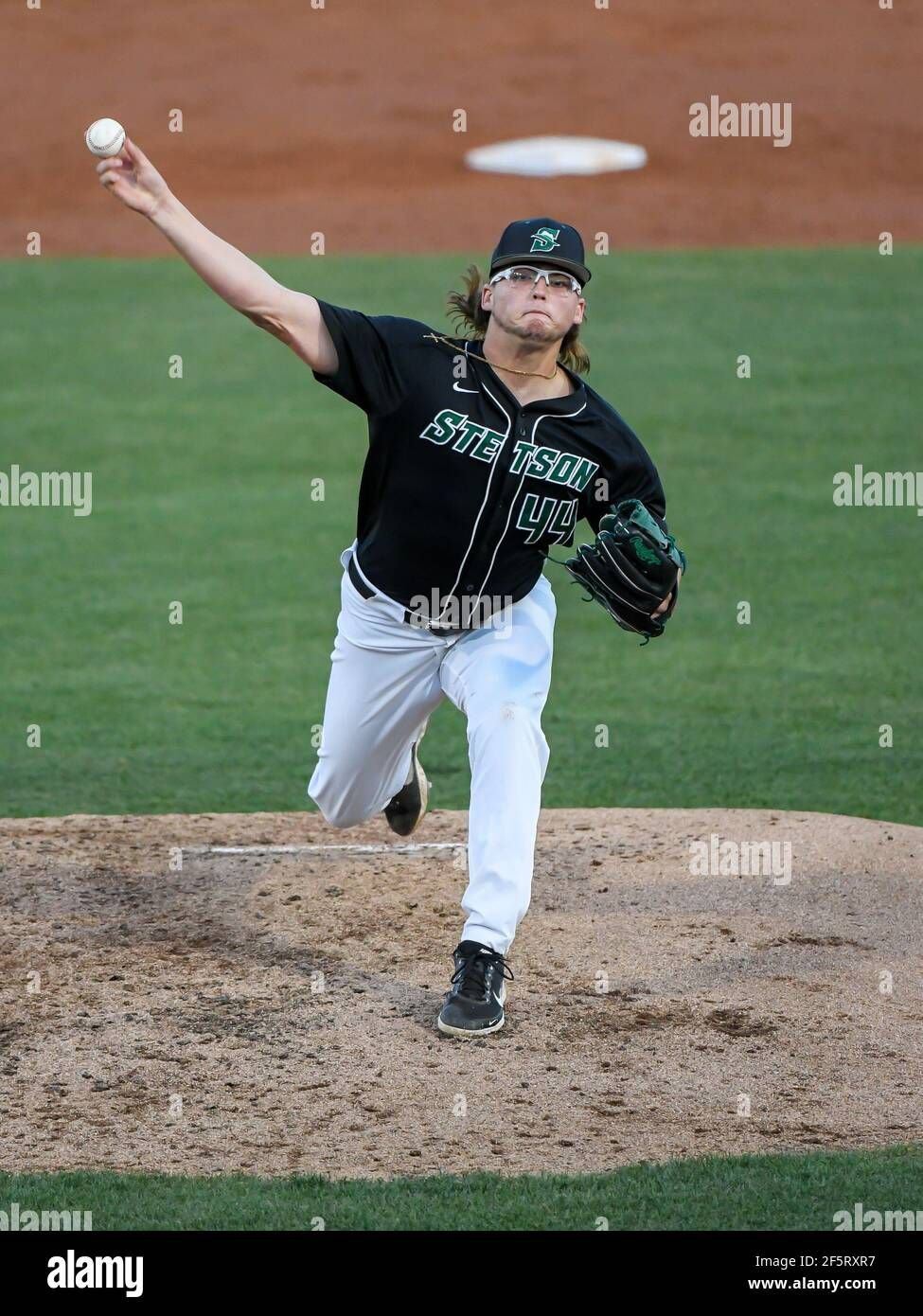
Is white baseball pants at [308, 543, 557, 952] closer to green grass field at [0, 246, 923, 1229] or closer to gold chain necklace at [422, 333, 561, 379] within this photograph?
gold chain necklace at [422, 333, 561, 379]

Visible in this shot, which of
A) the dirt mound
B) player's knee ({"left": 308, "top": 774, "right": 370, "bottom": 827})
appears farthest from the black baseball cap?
Answer: the dirt mound

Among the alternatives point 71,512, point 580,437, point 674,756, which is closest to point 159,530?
point 71,512

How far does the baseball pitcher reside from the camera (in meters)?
5.23

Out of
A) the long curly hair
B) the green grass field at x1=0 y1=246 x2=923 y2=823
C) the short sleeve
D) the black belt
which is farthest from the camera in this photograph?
the green grass field at x1=0 y1=246 x2=923 y2=823

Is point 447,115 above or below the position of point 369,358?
above

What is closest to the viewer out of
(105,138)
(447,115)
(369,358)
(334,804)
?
(105,138)

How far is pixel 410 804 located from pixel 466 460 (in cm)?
158

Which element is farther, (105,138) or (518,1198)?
(105,138)

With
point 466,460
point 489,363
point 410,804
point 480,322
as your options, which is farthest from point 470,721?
point 480,322

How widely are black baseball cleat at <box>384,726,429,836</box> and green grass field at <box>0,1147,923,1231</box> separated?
2.24 m

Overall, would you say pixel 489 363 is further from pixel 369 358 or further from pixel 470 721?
pixel 470 721

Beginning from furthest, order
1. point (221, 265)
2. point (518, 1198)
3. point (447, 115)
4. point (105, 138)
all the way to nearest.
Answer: point (447, 115)
point (221, 265)
point (105, 138)
point (518, 1198)

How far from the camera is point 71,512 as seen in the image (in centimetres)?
1220

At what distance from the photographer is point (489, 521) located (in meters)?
5.43
